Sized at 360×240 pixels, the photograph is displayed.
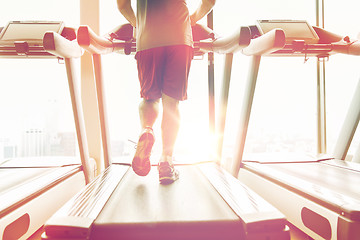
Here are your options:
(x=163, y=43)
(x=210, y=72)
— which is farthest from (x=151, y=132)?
(x=210, y=72)

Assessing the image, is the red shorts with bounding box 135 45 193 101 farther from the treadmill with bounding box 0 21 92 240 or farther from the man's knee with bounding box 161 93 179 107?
the treadmill with bounding box 0 21 92 240

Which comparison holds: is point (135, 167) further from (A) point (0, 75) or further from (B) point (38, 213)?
(A) point (0, 75)

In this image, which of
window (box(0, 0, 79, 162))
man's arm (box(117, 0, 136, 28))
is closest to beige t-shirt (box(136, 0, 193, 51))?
man's arm (box(117, 0, 136, 28))

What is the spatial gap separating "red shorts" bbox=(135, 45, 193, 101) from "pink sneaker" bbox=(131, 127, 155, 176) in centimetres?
27

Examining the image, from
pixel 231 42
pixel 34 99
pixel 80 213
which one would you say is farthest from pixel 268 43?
pixel 34 99

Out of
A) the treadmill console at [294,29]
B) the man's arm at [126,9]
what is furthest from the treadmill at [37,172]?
the treadmill console at [294,29]

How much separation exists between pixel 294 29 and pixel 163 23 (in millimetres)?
1355

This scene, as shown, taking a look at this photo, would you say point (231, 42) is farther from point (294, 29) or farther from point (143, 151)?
point (143, 151)

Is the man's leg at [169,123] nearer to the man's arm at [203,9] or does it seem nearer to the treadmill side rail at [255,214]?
the treadmill side rail at [255,214]

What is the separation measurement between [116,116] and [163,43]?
4.83 ft

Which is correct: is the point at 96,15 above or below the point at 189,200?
above

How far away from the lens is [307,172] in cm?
211

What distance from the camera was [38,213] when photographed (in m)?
1.49

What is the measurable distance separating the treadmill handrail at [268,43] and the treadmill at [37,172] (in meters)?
1.31
